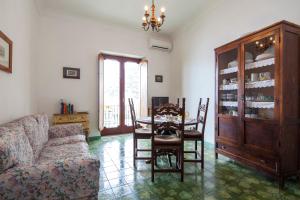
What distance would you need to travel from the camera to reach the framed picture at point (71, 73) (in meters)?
4.09

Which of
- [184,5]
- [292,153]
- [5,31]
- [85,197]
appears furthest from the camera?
[184,5]

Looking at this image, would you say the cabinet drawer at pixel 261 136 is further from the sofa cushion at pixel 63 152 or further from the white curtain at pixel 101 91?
the white curtain at pixel 101 91

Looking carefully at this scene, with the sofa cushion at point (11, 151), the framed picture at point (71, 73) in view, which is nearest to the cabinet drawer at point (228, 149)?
the sofa cushion at point (11, 151)

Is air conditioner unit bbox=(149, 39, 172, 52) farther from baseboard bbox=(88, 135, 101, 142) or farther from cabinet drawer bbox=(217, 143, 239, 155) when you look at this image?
cabinet drawer bbox=(217, 143, 239, 155)

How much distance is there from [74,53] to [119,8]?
1.62m

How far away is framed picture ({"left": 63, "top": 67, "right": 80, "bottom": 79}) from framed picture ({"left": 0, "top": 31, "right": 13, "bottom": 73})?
81.6 inches

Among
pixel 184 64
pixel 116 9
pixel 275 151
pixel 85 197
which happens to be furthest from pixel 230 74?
pixel 116 9

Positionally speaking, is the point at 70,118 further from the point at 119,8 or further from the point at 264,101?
the point at 264,101

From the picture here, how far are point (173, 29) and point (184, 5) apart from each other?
1.15m

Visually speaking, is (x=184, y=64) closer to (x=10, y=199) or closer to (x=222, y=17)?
(x=222, y=17)

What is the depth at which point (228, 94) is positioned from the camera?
2859 millimetres

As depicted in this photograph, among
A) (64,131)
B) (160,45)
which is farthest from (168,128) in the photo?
(160,45)

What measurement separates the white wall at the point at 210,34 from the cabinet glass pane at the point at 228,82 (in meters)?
0.78

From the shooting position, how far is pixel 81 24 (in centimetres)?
423
